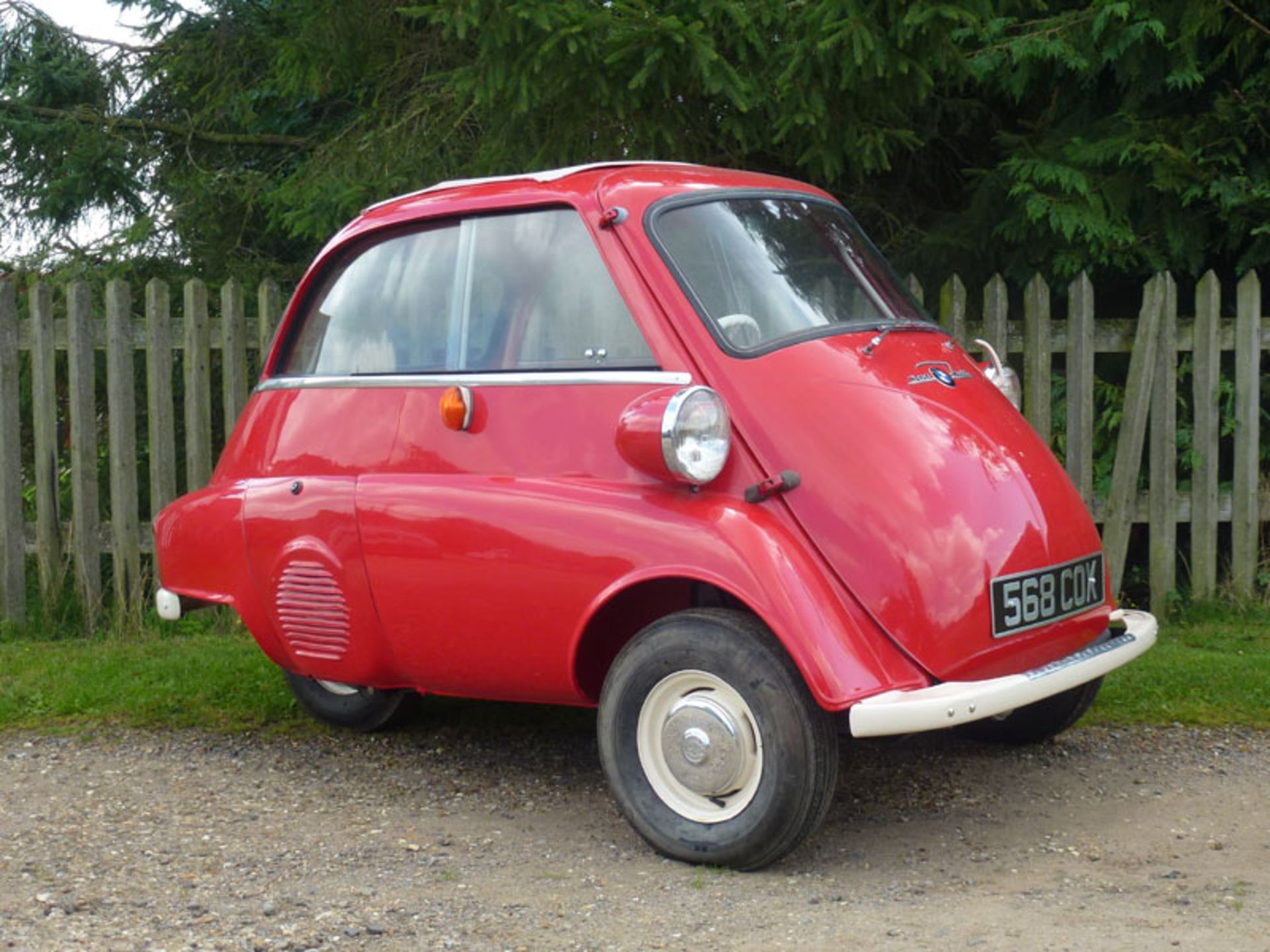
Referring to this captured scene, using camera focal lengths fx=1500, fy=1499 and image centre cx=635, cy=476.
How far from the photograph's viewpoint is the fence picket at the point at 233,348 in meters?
7.44

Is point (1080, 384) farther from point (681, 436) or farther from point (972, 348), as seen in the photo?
point (681, 436)

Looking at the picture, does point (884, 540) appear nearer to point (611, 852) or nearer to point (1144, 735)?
point (611, 852)

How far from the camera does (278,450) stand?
5.13 meters

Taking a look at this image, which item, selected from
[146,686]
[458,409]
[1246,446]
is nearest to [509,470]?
[458,409]

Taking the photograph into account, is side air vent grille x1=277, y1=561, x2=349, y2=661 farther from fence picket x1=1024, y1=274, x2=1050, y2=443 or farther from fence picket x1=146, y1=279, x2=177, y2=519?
fence picket x1=1024, y1=274, x2=1050, y2=443

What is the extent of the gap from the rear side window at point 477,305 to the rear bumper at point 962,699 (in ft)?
4.04

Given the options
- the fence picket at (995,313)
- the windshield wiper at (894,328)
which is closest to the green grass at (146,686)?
the windshield wiper at (894,328)

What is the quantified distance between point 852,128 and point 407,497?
327cm

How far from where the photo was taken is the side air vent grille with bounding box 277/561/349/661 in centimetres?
484

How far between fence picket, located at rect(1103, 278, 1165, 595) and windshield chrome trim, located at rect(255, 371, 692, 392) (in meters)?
3.79

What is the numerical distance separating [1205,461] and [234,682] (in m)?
4.69

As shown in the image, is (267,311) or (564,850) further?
(267,311)

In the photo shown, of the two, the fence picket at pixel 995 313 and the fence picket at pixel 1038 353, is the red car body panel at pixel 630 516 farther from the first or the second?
the fence picket at pixel 1038 353

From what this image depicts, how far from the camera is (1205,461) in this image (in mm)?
7344
